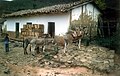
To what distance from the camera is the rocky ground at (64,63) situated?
1122cm

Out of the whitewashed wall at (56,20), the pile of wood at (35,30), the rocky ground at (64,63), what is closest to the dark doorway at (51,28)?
the whitewashed wall at (56,20)

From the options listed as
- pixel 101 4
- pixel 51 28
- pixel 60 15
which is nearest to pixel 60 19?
pixel 60 15

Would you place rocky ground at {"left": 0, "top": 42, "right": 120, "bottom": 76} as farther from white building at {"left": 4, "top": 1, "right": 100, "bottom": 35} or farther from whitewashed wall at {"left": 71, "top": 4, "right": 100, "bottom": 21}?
whitewashed wall at {"left": 71, "top": 4, "right": 100, "bottom": 21}

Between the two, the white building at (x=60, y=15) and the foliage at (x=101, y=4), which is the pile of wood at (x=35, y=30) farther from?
the foliage at (x=101, y=4)

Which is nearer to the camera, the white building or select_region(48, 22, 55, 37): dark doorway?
the white building

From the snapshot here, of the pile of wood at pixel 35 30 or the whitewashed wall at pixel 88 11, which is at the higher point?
the whitewashed wall at pixel 88 11

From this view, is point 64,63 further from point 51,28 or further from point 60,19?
point 51,28

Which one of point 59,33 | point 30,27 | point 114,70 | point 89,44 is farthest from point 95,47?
point 30,27

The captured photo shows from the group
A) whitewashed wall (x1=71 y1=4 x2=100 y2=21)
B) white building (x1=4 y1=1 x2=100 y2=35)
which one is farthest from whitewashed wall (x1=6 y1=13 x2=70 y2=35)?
whitewashed wall (x1=71 y1=4 x2=100 y2=21)

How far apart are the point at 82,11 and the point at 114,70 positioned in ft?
28.7

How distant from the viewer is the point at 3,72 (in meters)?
11.4

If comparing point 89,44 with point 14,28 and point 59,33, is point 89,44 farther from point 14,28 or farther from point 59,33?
point 14,28

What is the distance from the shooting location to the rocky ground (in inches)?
442

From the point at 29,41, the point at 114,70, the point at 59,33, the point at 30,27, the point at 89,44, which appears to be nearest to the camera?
the point at 114,70
